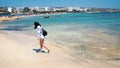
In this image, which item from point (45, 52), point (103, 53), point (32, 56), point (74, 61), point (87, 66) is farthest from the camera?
point (103, 53)

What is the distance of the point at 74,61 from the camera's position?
11.0m

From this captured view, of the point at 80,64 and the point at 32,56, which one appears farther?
the point at 32,56

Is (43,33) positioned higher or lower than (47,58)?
higher

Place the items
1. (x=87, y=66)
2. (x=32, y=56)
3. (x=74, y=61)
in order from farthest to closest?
(x=32, y=56)
(x=74, y=61)
(x=87, y=66)

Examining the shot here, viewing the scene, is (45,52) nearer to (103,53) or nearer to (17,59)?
(17,59)

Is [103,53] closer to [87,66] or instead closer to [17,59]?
[87,66]

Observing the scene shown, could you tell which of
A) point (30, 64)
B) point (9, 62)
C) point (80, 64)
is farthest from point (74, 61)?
point (9, 62)

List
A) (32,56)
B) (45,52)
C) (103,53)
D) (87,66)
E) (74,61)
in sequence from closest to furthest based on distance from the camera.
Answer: (87,66) → (74,61) → (32,56) → (45,52) → (103,53)

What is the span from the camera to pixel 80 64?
10391 millimetres

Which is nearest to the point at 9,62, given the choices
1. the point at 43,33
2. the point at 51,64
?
the point at 51,64

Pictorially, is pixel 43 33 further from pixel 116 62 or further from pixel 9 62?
pixel 116 62

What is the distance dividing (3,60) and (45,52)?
9.50ft

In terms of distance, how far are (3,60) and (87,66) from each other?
3.65 meters

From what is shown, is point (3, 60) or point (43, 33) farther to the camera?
point (43, 33)
